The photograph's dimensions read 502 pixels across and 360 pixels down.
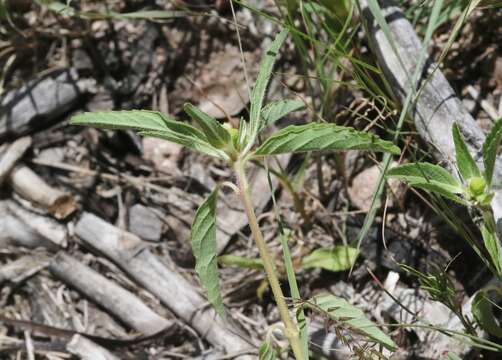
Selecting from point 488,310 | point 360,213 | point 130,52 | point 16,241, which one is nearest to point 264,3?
point 130,52

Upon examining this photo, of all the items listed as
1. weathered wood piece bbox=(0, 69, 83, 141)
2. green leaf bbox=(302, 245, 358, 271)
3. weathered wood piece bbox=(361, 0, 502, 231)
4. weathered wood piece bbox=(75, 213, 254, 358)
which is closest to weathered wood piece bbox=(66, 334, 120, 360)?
weathered wood piece bbox=(75, 213, 254, 358)

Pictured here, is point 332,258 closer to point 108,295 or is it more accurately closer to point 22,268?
point 108,295

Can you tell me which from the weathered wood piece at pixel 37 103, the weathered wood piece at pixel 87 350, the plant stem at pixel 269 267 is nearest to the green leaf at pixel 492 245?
the plant stem at pixel 269 267

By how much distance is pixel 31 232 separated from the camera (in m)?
2.64

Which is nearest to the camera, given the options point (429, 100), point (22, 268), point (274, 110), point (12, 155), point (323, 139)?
point (323, 139)

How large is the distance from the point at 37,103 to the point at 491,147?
2147mm

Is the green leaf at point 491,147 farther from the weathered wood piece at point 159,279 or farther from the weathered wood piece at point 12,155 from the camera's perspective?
the weathered wood piece at point 12,155

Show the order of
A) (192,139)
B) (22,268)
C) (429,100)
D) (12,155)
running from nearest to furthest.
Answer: (192,139) < (429,100) < (22,268) < (12,155)

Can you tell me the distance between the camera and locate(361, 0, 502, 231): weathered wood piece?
73.0 inches

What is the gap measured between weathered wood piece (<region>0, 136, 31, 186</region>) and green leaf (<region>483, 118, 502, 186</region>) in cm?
208

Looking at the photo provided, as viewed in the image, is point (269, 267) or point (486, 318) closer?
point (269, 267)

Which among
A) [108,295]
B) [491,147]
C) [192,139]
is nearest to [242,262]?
[108,295]

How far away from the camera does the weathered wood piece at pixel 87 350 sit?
2.26 metres

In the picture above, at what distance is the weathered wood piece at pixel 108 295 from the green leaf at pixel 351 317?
873 millimetres
